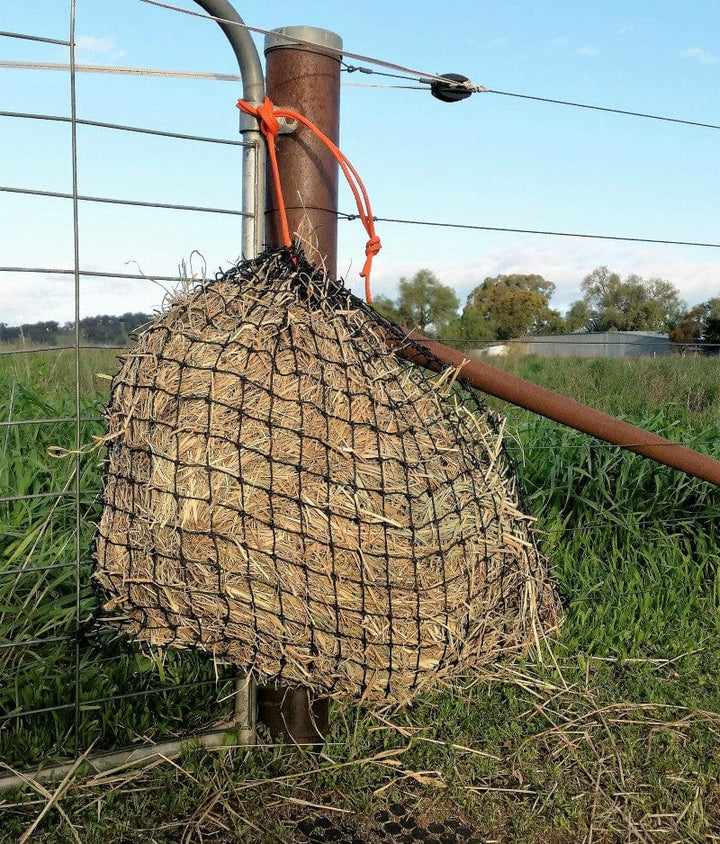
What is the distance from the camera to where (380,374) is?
1.69m

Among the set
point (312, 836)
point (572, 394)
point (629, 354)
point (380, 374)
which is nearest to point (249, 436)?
point (380, 374)

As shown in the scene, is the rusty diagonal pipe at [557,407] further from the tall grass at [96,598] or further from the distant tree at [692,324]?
the distant tree at [692,324]

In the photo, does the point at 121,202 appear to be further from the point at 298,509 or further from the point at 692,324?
the point at 692,324

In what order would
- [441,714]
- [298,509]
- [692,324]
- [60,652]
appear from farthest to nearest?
[692,324] → [60,652] → [441,714] → [298,509]

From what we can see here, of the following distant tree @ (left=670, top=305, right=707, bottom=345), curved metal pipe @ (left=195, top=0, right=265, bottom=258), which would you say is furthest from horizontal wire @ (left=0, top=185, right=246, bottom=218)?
distant tree @ (left=670, top=305, right=707, bottom=345)

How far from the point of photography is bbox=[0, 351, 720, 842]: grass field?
2.10 metres

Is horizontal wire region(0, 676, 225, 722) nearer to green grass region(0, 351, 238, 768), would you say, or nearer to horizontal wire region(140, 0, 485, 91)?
green grass region(0, 351, 238, 768)

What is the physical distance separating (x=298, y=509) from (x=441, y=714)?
124 cm

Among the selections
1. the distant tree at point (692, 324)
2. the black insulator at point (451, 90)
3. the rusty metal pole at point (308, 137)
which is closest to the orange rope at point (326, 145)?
the rusty metal pole at point (308, 137)

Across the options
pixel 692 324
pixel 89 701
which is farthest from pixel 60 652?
pixel 692 324

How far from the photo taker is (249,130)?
210 cm

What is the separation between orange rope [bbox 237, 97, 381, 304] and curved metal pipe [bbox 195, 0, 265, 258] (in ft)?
0.12

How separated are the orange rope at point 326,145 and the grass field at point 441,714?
58 centimetres

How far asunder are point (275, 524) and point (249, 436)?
0.58ft
